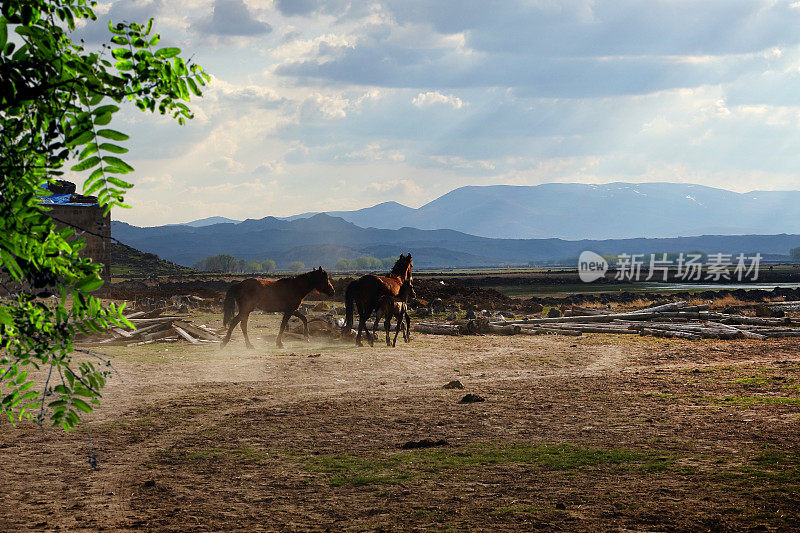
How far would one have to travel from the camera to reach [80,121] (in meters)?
3.88

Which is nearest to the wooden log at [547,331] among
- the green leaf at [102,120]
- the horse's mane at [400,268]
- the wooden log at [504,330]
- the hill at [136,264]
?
the wooden log at [504,330]

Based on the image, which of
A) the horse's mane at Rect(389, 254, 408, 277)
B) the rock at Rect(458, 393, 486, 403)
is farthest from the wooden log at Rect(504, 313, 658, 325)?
the rock at Rect(458, 393, 486, 403)

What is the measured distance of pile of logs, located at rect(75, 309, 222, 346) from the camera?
24.4 m

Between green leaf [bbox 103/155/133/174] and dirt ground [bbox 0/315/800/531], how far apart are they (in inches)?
193

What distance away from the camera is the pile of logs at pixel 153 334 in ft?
80.0

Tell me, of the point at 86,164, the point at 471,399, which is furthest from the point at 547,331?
the point at 86,164

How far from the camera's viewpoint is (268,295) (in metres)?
24.0

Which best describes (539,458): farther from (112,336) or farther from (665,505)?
(112,336)

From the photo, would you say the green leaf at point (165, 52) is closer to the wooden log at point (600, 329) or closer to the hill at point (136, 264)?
the wooden log at point (600, 329)

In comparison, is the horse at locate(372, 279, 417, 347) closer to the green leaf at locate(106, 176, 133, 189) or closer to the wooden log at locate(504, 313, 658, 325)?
the wooden log at locate(504, 313, 658, 325)

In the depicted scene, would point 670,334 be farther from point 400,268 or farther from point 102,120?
point 102,120

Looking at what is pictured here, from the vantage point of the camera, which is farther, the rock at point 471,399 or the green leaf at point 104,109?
the rock at point 471,399

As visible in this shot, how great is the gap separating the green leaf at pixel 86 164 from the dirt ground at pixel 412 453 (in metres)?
4.90

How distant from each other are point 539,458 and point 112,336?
61.1ft
